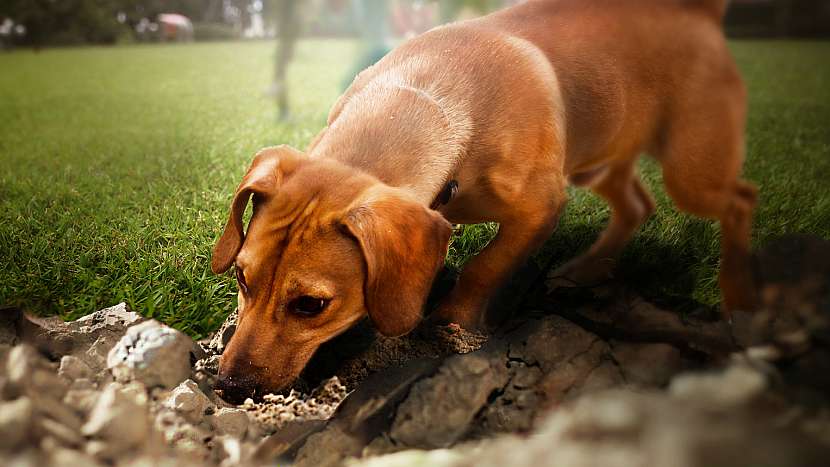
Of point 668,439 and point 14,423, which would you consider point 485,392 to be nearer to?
point 668,439

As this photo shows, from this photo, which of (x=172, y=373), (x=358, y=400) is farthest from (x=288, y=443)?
(x=172, y=373)

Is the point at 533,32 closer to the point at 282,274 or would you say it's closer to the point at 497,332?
the point at 497,332

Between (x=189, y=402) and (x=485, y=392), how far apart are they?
0.85 meters

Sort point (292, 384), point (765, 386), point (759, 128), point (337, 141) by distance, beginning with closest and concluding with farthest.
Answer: point (765, 386)
point (292, 384)
point (337, 141)
point (759, 128)

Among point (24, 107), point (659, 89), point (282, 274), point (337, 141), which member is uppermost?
point (659, 89)

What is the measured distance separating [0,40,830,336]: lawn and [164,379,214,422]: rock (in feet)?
1.82

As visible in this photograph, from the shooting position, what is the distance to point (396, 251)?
5.92 feet

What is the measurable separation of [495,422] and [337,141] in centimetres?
105

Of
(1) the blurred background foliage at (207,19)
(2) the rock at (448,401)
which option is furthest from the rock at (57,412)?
(1) the blurred background foliage at (207,19)

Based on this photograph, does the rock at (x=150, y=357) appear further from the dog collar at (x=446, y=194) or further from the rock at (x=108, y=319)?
the dog collar at (x=446, y=194)

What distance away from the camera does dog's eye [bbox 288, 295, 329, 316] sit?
6.06ft

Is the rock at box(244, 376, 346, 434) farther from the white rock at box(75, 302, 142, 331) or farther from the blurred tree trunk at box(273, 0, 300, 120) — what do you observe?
the blurred tree trunk at box(273, 0, 300, 120)

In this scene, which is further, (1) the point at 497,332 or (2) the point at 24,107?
(2) the point at 24,107

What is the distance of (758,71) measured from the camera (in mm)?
5398
